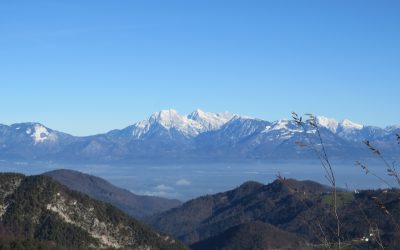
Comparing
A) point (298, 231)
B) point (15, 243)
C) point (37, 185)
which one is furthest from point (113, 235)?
point (298, 231)

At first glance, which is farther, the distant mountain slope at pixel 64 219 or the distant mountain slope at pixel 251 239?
the distant mountain slope at pixel 251 239

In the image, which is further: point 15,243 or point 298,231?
point 298,231

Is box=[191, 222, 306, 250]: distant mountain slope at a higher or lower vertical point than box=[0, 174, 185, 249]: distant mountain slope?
lower

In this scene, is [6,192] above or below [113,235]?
above

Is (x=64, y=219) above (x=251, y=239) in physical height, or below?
above

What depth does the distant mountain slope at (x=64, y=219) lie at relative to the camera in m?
121

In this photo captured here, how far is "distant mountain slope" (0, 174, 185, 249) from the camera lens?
397 feet

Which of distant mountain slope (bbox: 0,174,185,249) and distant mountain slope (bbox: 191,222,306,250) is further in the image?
distant mountain slope (bbox: 191,222,306,250)

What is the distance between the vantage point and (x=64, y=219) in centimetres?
12575

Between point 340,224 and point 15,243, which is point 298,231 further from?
point 340,224

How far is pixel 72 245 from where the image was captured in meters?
118

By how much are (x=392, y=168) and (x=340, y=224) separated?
0.88 m

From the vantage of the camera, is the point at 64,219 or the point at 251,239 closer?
the point at 64,219

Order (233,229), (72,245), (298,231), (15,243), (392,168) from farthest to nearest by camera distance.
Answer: (298,231)
(233,229)
(72,245)
(15,243)
(392,168)
